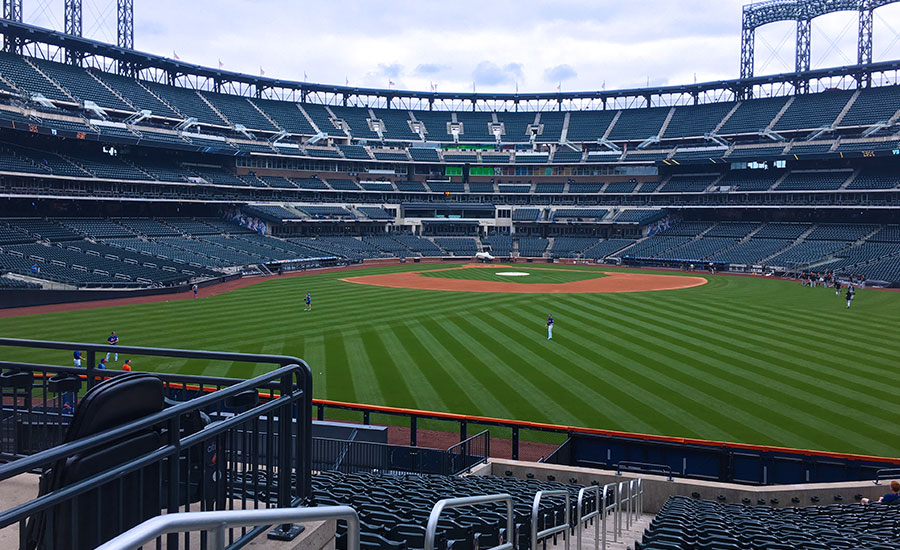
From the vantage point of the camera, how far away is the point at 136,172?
71.4 metres

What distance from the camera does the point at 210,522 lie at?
269 cm

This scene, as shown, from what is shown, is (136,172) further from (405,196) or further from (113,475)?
(113,475)

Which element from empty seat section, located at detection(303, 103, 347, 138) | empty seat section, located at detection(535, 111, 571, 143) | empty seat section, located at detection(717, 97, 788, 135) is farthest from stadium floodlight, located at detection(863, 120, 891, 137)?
empty seat section, located at detection(303, 103, 347, 138)

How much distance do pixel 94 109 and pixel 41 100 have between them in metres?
6.26

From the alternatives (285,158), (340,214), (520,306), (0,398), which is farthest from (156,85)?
(0,398)

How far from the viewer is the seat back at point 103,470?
11.3 ft

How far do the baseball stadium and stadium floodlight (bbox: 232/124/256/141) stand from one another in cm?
91

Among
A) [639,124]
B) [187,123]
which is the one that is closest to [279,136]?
[187,123]

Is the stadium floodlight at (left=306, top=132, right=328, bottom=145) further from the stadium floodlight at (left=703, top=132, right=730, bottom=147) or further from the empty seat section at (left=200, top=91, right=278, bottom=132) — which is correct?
the stadium floodlight at (left=703, top=132, right=730, bottom=147)

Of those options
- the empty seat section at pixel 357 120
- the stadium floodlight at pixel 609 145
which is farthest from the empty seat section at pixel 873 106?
the empty seat section at pixel 357 120

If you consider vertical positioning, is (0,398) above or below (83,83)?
below

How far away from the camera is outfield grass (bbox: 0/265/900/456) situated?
64.3 ft

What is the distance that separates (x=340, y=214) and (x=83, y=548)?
88.8 metres

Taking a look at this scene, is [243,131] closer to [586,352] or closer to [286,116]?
[286,116]
